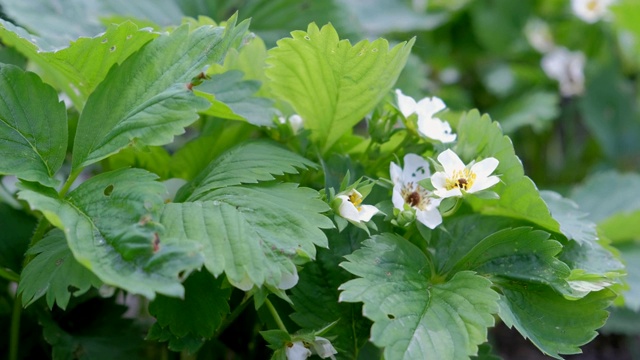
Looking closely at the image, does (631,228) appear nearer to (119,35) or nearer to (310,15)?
(310,15)

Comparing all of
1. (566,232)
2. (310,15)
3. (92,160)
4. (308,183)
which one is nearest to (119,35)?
(92,160)

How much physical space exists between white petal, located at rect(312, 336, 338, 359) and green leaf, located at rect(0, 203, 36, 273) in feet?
1.50

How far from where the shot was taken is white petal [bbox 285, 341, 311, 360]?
87 cm

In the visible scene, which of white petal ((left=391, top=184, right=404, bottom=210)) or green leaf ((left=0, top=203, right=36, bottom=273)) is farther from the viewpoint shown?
green leaf ((left=0, top=203, right=36, bottom=273))

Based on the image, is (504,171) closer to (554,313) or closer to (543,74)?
(554,313)

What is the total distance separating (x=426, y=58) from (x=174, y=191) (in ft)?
4.16

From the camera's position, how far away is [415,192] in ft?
3.17

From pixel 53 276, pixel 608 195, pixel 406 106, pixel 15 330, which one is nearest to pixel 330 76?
pixel 406 106

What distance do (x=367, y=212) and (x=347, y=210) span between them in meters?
0.03

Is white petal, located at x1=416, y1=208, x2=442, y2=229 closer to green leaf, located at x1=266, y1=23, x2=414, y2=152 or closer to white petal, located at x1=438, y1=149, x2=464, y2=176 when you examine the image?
white petal, located at x1=438, y1=149, x2=464, y2=176

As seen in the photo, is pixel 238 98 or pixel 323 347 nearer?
pixel 323 347

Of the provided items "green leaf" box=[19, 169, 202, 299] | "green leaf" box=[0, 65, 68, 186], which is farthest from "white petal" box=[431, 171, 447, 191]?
"green leaf" box=[0, 65, 68, 186]

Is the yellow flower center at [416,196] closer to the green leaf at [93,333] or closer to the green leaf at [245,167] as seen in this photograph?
the green leaf at [245,167]

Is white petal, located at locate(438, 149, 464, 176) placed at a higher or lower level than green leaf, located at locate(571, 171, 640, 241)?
higher
